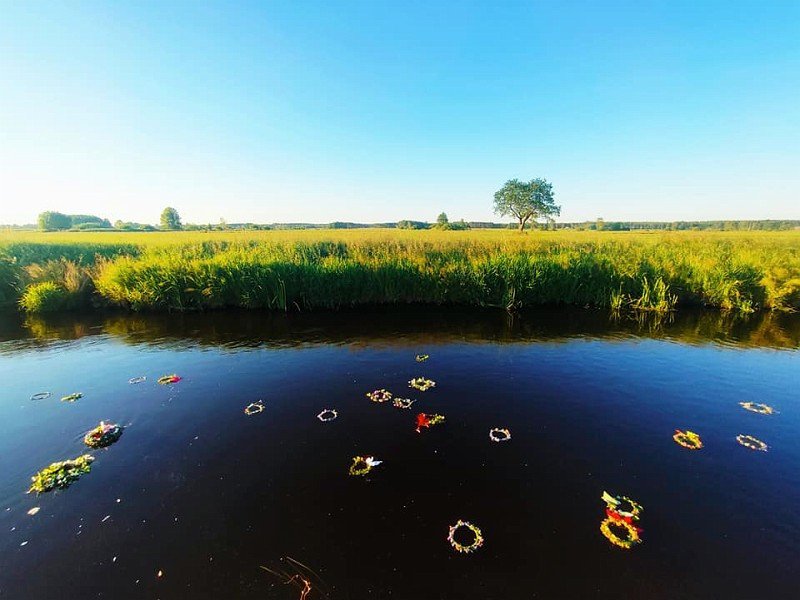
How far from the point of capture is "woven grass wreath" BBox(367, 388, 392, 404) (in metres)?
6.69

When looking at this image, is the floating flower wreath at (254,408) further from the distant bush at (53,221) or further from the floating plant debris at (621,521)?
the distant bush at (53,221)

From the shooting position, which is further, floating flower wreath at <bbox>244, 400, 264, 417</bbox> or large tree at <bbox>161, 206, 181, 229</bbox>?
large tree at <bbox>161, 206, 181, 229</bbox>

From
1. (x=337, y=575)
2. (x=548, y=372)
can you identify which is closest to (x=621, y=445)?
(x=548, y=372)

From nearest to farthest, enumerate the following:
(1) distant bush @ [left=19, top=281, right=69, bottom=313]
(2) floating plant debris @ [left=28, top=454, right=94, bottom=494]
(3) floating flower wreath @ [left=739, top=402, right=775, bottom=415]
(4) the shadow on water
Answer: (2) floating plant debris @ [left=28, top=454, right=94, bottom=494]
(3) floating flower wreath @ [left=739, top=402, right=775, bottom=415]
(4) the shadow on water
(1) distant bush @ [left=19, top=281, right=69, bottom=313]

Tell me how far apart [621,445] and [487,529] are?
294 centimetres

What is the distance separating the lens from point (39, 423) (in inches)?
231

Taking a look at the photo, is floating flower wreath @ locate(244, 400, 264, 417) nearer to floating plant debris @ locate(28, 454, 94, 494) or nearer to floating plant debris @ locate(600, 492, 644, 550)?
floating plant debris @ locate(28, 454, 94, 494)

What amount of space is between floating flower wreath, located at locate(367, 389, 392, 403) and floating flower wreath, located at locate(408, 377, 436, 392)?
0.62m

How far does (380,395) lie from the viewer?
270 inches

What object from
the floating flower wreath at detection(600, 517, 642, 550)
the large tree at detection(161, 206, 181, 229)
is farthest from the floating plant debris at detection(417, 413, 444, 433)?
the large tree at detection(161, 206, 181, 229)

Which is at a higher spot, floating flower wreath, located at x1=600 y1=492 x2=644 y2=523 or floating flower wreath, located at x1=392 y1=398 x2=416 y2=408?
floating flower wreath, located at x1=600 y1=492 x2=644 y2=523

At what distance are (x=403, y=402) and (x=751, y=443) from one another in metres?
5.67

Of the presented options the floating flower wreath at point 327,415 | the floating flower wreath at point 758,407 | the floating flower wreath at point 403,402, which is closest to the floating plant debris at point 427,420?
the floating flower wreath at point 403,402

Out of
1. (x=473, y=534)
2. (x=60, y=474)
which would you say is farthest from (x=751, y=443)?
(x=60, y=474)
